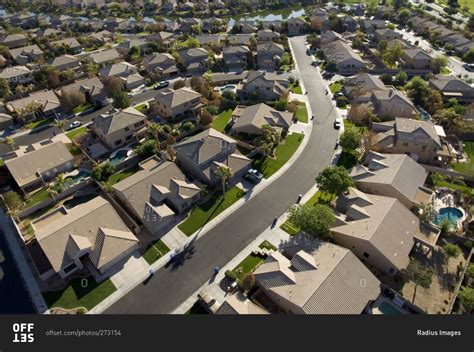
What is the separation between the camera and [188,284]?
42.3 metres

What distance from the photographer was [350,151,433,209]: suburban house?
51625mm

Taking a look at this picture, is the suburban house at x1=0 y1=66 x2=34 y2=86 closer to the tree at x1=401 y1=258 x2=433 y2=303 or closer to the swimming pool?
the swimming pool

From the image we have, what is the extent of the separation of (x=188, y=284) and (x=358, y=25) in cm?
14279

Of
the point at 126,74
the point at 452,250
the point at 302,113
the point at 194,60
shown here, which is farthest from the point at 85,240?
the point at 194,60

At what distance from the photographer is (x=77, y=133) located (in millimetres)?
72938

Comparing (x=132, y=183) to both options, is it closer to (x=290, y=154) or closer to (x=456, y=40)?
(x=290, y=154)

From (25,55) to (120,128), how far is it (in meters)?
74.5

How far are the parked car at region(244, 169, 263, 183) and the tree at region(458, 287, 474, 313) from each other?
35229mm

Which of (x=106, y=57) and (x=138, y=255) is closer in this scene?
(x=138, y=255)

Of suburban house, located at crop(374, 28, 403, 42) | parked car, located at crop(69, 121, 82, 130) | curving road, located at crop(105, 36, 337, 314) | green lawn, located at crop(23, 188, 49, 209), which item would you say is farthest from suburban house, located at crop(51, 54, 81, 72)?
suburban house, located at crop(374, 28, 403, 42)

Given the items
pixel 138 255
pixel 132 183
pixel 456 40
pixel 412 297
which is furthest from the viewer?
pixel 456 40

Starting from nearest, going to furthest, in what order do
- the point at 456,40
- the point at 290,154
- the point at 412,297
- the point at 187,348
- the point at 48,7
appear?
the point at 187,348 < the point at 412,297 < the point at 290,154 < the point at 456,40 < the point at 48,7

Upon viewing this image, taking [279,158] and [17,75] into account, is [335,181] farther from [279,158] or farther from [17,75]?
[17,75]

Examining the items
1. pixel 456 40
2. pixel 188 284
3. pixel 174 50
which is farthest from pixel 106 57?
pixel 456 40
